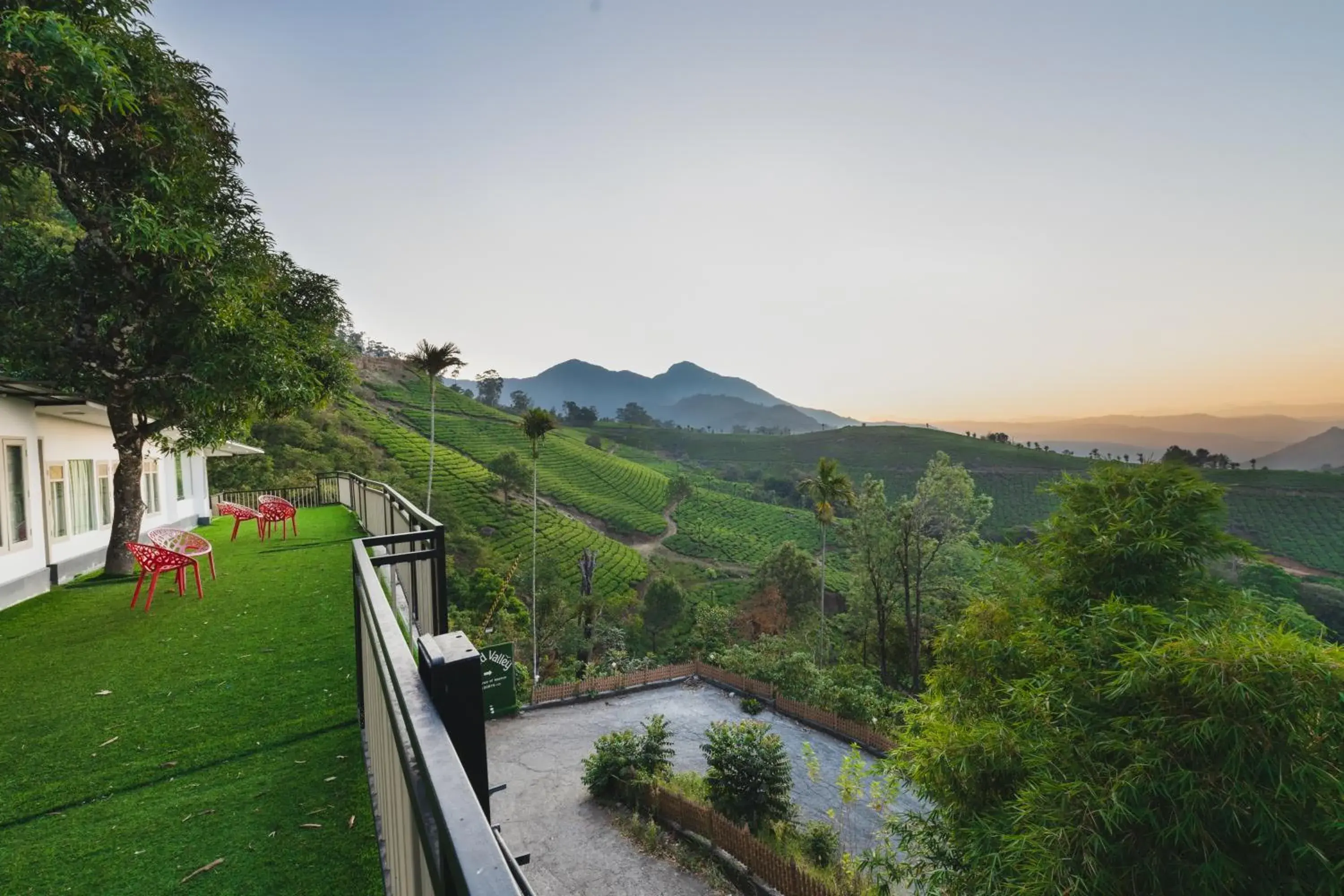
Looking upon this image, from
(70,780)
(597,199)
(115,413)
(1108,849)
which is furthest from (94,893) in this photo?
(597,199)

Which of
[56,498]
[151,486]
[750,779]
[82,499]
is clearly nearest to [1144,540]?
[750,779]

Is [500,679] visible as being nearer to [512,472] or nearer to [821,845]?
[821,845]

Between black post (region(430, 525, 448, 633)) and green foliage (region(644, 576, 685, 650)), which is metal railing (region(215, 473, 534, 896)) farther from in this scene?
green foliage (region(644, 576, 685, 650))

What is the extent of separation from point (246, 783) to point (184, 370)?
668 centimetres

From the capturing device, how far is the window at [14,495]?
6.31 metres

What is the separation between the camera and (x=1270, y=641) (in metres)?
3.40

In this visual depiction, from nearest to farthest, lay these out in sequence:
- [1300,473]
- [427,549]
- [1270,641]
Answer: [427,549]
[1270,641]
[1300,473]

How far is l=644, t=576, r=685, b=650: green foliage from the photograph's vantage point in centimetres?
3012

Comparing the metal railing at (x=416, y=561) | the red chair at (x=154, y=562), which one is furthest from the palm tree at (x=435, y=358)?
the metal railing at (x=416, y=561)

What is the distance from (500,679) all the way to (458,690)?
1206 centimetres

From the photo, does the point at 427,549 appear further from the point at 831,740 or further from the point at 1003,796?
the point at 831,740

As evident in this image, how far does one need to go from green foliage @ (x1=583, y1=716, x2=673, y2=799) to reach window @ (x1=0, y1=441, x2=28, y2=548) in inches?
362

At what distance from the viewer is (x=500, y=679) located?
1175 cm

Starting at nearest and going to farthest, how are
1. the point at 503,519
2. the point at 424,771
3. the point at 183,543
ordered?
1. the point at 424,771
2. the point at 183,543
3. the point at 503,519
